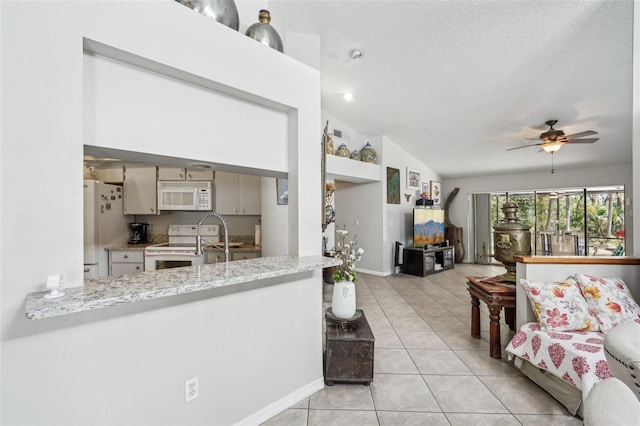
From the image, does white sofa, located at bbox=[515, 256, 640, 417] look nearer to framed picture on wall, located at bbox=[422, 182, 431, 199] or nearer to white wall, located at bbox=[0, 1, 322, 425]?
white wall, located at bbox=[0, 1, 322, 425]

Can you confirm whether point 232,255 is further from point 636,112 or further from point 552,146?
point 552,146

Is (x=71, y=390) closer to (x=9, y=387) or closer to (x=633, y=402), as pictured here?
(x=9, y=387)

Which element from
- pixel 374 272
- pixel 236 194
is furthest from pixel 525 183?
pixel 236 194

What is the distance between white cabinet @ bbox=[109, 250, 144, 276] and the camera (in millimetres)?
3715

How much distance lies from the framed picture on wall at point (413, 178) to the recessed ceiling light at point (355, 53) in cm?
342

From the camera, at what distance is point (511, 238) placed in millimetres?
2371

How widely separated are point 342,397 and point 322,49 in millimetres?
3427

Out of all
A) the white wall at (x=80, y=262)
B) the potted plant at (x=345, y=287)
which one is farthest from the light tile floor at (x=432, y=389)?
the potted plant at (x=345, y=287)

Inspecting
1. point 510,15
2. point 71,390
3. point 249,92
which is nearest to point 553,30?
point 510,15

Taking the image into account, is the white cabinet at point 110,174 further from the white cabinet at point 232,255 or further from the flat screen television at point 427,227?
the flat screen television at point 427,227

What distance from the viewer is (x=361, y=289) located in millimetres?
4656

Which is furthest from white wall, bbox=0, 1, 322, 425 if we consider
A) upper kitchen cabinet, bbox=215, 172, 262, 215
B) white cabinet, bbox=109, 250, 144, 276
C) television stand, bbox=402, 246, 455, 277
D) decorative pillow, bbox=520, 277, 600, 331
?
television stand, bbox=402, 246, 455, 277

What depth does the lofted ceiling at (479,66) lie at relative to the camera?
249 cm

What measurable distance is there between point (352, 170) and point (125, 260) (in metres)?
3.83
